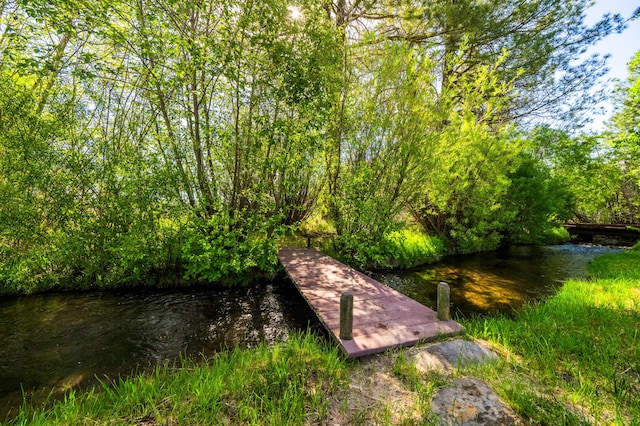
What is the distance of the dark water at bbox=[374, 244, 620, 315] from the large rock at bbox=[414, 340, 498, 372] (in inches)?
97.3

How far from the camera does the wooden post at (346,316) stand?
3.98 meters

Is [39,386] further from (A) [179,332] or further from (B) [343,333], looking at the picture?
(B) [343,333]

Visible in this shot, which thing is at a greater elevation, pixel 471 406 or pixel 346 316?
pixel 346 316

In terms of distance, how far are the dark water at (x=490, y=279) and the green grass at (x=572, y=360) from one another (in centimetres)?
132

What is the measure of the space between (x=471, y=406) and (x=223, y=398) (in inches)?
112

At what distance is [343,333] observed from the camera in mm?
4027

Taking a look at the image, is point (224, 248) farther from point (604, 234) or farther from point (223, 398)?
point (604, 234)

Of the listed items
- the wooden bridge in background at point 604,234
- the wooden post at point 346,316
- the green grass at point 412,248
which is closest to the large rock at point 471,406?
the wooden post at point 346,316

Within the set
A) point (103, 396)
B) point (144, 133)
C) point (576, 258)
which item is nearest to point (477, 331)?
point (103, 396)

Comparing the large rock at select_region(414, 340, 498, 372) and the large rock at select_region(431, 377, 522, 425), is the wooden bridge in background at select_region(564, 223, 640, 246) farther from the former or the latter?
the large rock at select_region(431, 377, 522, 425)

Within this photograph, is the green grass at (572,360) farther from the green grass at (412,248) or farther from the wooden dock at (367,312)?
the green grass at (412,248)

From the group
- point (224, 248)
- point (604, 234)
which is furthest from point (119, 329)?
point (604, 234)

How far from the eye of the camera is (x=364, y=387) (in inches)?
131

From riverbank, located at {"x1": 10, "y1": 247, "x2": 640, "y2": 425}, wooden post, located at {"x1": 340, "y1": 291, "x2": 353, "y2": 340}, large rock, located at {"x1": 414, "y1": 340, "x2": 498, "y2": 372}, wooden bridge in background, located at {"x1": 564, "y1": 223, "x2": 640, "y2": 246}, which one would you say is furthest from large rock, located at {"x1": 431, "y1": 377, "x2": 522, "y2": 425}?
wooden bridge in background, located at {"x1": 564, "y1": 223, "x2": 640, "y2": 246}
